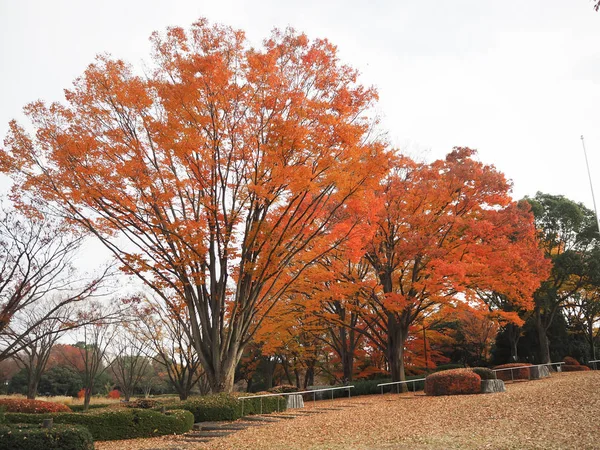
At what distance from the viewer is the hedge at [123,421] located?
1014cm

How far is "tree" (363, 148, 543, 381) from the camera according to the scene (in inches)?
701

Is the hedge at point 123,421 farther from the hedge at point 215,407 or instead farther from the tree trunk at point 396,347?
the tree trunk at point 396,347

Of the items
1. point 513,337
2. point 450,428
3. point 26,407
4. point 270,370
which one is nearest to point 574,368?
point 513,337

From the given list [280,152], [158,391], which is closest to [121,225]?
[280,152]

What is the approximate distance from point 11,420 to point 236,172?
26.4 ft

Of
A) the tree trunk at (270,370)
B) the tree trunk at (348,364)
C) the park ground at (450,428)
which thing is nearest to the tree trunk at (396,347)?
the tree trunk at (348,364)

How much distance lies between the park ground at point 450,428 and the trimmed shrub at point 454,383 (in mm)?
2531

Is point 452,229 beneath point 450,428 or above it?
above

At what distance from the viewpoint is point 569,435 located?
720cm

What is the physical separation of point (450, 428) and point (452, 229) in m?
10.8

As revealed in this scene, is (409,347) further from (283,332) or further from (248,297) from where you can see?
(248,297)

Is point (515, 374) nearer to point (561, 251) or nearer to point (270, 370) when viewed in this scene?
point (561, 251)

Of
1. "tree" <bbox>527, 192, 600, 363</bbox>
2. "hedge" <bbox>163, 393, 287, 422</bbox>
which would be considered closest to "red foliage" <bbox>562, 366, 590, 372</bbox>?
"tree" <bbox>527, 192, 600, 363</bbox>

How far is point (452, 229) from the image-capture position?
1839cm
